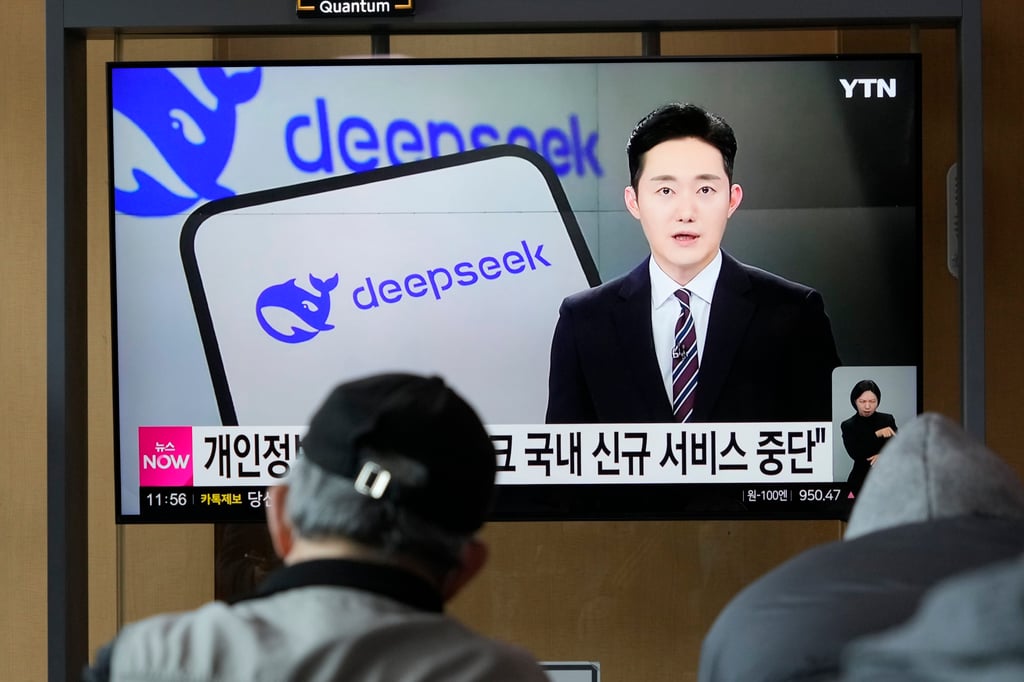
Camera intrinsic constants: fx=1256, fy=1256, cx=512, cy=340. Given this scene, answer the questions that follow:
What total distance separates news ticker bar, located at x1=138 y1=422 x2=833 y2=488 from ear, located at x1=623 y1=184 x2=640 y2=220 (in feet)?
1.83

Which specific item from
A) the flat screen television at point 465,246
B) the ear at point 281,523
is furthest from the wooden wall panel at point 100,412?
the ear at point 281,523

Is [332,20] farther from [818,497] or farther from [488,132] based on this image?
[818,497]

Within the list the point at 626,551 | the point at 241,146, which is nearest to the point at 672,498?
the point at 626,551

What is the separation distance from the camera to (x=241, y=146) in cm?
330

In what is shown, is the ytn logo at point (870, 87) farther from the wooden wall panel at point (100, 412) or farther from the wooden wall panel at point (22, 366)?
the wooden wall panel at point (22, 366)

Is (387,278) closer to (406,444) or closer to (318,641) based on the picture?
(406,444)

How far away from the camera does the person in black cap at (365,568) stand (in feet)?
3.52

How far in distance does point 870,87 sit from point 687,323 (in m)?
0.77

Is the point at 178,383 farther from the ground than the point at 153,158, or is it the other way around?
the point at 153,158

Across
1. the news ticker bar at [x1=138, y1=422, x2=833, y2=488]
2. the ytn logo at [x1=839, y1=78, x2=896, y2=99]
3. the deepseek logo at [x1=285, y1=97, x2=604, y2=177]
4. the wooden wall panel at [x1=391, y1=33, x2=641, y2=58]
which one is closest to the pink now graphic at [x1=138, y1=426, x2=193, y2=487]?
the news ticker bar at [x1=138, y1=422, x2=833, y2=488]

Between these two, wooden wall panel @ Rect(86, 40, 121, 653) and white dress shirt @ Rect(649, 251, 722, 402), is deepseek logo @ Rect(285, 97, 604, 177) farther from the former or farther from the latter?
wooden wall panel @ Rect(86, 40, 121, 653)

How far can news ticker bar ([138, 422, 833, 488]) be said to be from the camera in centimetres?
324

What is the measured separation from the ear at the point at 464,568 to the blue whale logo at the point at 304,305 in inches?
82.5

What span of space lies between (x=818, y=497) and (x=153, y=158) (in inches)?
76.8
